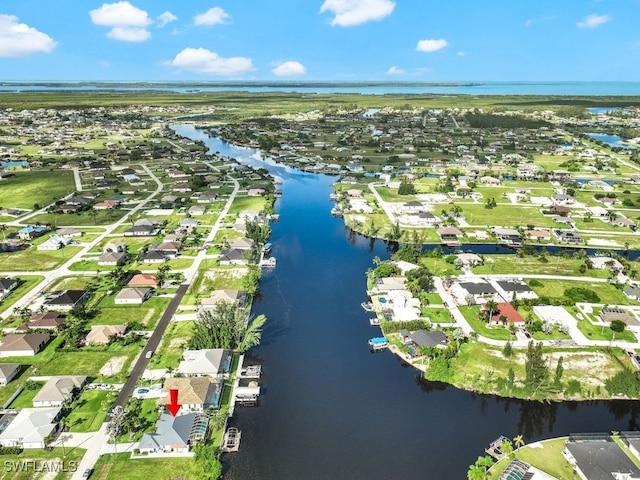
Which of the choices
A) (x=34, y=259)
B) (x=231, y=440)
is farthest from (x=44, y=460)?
(x=34, y=259)

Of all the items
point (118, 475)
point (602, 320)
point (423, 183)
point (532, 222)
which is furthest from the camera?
point (423, 183)

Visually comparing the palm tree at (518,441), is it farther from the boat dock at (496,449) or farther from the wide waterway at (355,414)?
the wide waterway at (355,414)

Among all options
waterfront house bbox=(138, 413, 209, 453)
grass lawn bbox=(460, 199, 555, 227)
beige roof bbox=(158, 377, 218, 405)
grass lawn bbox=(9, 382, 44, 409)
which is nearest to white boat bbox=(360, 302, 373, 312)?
beige roof bbox=(158, 377, 218, 405)

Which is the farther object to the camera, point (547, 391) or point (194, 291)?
point (194, 291)

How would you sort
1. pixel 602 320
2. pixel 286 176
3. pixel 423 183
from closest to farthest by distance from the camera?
1. pixel 602 320
2. pixel 423 183
3. pixel 286 176

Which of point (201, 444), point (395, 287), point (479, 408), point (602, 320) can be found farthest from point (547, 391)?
point (201, 444)

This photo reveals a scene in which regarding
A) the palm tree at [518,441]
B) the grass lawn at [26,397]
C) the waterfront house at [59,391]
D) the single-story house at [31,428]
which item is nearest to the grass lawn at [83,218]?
the grass lawn at [26,397]

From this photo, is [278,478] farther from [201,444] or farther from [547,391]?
[547,391]

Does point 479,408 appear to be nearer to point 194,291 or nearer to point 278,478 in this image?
point 278,478
